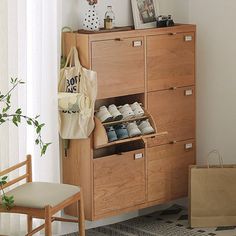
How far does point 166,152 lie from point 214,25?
3.17 feet

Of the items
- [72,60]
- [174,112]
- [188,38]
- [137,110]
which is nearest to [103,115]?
[137,110]

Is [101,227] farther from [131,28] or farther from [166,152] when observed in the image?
[131,28]

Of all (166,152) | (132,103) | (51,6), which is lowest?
(166,152)

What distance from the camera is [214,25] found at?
5066mm

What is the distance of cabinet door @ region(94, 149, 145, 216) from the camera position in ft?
14.9

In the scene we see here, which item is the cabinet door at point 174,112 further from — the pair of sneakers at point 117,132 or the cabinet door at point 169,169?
the pair of sneakers at point 117,132

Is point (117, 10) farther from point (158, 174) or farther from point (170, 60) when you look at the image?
point (158, 174)

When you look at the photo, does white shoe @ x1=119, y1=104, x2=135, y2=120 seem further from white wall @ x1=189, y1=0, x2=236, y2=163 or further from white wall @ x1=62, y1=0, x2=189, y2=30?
white wall @ x1=189, y1=0, x2=236, y2=163

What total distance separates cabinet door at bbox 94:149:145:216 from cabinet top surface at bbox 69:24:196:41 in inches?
30.0

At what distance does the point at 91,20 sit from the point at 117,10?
0.36 meters

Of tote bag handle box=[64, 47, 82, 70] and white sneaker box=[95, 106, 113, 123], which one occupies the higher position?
tote bag handle box=[64, 47, 82, 70]

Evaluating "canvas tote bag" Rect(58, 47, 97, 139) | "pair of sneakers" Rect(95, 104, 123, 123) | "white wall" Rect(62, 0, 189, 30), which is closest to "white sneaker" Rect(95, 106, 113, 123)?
"pair of sneakers" Rect(95, 104, 123, 123)

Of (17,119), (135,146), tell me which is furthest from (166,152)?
(17,119)

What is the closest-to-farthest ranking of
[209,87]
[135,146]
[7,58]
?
[7,58], [135,146], [209,87]
